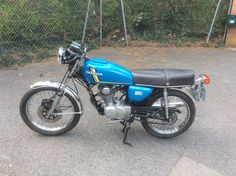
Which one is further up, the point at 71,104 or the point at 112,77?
the point at 112,77

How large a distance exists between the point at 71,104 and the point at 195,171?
1.56 meters

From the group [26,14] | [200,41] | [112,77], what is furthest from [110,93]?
[200,41]

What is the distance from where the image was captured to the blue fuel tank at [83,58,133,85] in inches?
144

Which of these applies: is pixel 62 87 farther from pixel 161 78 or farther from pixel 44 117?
pixel 161 78

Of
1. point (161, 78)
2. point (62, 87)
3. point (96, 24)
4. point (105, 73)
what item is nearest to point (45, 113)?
point (62, 87)

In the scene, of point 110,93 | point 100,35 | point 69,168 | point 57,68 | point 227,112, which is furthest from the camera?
point 100,35

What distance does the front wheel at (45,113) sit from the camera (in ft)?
12.9

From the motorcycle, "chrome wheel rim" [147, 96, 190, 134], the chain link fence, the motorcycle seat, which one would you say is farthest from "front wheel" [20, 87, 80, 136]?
the chain link fence

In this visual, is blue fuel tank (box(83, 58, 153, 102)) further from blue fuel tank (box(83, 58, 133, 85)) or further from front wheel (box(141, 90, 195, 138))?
front wheel (box(141, 90, 195, 138))

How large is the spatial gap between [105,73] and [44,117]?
0.98m

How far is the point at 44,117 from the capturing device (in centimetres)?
405

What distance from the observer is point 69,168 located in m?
3.57

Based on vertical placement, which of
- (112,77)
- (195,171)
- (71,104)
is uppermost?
(112,77)

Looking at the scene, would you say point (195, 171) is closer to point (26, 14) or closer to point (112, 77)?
point (112, 77)
